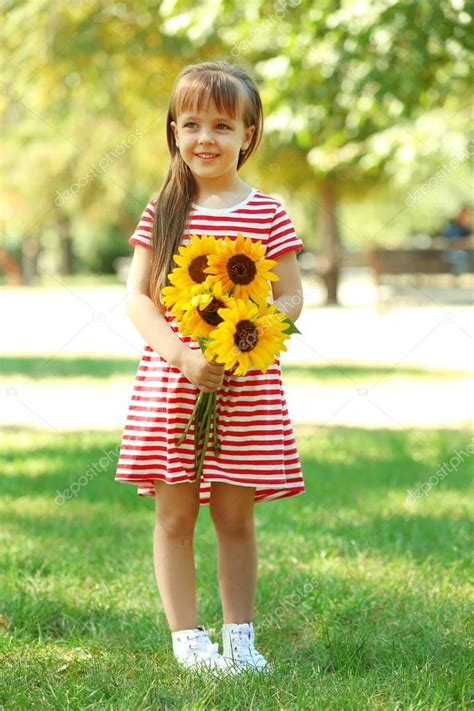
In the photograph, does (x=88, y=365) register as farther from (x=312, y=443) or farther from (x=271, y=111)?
(x=312, y=443)

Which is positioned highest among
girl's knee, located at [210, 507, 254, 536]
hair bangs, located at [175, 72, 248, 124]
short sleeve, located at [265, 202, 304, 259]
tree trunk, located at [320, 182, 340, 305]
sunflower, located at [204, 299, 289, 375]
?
tree trunk, located at [320, 182, 340, 305]

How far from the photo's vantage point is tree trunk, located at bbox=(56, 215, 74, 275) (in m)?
39.1

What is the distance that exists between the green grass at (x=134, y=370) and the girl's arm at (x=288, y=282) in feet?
23.7

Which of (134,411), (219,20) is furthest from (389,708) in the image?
(219,20)

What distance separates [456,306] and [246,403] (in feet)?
59.8

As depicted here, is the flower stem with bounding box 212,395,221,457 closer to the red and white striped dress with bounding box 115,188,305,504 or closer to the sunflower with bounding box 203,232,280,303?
the red and white striped dress with bounding box 115,188,305,504

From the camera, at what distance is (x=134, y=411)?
9.66ft

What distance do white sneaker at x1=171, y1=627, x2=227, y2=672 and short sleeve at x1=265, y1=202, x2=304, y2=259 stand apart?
3.32 ft

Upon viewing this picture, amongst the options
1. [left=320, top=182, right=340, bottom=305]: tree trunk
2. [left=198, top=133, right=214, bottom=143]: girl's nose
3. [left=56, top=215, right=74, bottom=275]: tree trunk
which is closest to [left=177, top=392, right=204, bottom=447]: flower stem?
[left=198, top=133, right=214, bottom=143]: girl's nose

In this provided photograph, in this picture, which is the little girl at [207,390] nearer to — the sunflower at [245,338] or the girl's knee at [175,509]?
the girl's knee at [175,509]

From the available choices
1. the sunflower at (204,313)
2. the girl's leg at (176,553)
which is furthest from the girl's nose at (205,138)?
the girl's leg at (176,553)

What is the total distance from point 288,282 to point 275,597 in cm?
111

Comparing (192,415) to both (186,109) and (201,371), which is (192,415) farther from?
(186,109)

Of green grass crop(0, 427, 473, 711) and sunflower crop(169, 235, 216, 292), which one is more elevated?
sunflower crop(169, 235, 216, 292)
